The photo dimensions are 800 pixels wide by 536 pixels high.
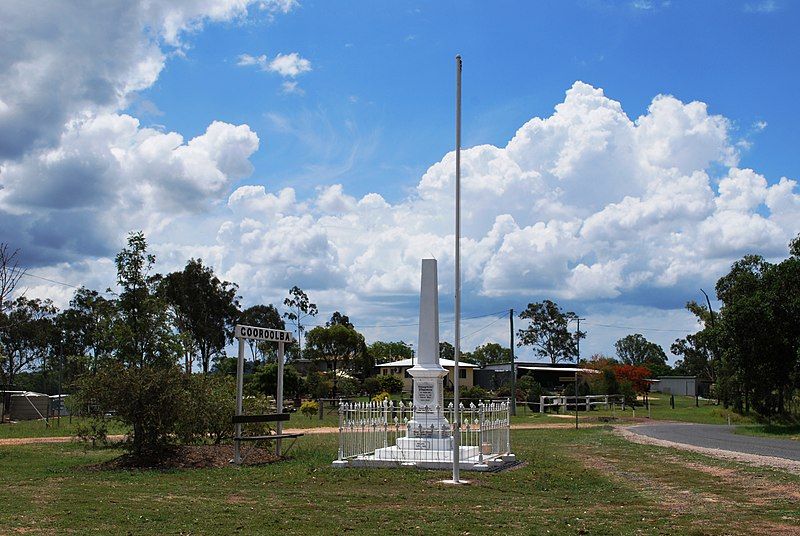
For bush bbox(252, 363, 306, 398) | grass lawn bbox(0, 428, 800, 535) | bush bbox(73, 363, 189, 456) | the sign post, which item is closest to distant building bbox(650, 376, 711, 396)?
bush bbox(252, 363, 306, 398)

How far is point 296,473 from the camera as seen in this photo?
15.6 m

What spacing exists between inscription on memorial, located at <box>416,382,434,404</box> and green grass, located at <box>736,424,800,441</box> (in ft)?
53.7

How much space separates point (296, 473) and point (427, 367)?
5.05 m

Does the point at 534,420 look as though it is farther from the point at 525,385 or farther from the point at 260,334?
the point at 260,334

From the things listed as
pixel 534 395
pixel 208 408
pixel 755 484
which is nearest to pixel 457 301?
pixel 755 484

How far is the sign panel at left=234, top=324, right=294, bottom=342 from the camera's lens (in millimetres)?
18312

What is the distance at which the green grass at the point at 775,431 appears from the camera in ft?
101

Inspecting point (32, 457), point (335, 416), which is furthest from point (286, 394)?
point (32, 457)

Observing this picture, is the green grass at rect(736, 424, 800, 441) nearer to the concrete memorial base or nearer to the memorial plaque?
the memorial plaque

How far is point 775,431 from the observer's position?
32.9 m

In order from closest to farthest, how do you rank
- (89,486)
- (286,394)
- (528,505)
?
(528,505) → (89,486) → (286,394)

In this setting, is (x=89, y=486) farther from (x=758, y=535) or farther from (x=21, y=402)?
(x=21, y=402)

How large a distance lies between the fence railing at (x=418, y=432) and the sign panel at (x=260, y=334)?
109 inches

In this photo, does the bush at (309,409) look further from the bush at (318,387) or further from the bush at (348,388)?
the bush at (318,387)
